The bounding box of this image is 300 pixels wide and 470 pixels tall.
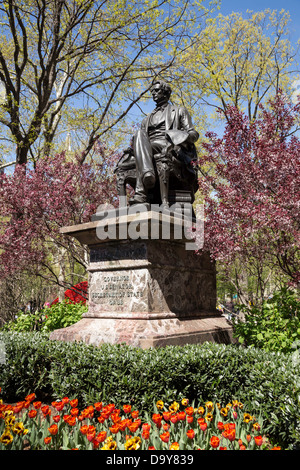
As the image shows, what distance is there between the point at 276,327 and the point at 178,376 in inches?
69.5

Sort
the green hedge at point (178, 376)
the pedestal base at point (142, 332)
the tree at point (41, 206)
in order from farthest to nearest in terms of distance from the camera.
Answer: the tree at point (41, 206), the pedestal base at point (142, 332), the green hedge at point (178, 376)

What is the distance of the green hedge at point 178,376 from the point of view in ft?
10.1

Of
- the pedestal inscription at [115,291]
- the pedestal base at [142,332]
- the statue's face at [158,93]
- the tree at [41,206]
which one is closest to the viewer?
the pedestal base at [142,332]

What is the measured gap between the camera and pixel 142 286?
4.66m

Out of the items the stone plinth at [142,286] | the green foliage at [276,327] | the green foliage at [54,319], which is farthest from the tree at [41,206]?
the green foliage at [276,327]

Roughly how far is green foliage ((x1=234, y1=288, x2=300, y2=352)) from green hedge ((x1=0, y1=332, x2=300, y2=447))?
753 millimetres

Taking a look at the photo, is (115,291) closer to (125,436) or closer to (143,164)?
(143,164)

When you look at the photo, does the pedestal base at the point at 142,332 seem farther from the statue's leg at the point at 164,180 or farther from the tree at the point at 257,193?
the statue's leg at the point at 164,180

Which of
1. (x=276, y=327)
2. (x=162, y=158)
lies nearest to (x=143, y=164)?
(x=162, y=158)

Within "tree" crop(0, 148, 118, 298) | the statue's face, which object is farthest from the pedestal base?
"tree" crop(0, 148, 118, 298)

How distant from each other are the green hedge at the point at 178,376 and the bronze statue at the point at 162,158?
2.30m

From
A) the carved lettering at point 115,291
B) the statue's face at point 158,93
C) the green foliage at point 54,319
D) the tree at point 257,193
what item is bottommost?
the green foliage at point 54,319
